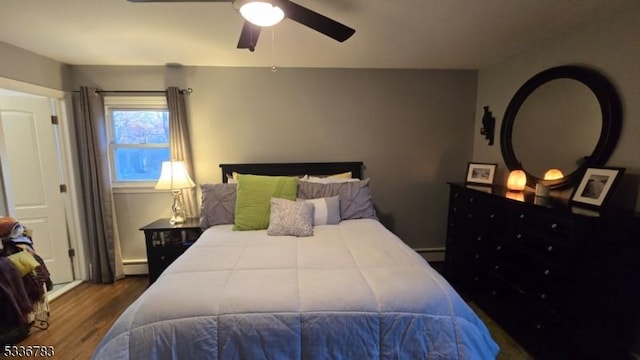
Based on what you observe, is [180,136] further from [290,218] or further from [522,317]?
[522,317]

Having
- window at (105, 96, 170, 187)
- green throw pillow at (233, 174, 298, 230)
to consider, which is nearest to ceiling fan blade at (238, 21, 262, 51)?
green throw pillow at (233, 174, 298, 230)

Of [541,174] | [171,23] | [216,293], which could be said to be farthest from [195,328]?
[541,174]

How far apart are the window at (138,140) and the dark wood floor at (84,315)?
43.8 inches

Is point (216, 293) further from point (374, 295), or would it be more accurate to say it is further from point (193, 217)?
point (193, 217)

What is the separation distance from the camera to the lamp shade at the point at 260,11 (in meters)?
1.30

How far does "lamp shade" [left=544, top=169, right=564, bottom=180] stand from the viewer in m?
2.13

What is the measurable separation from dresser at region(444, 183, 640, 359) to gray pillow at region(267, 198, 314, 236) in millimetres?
1527

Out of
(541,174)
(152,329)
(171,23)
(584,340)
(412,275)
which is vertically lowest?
(584,340)

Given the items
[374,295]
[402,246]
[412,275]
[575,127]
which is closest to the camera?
[374,295]

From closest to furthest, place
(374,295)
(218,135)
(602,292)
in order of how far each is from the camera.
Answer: (374,295), (602,292), (218,135)

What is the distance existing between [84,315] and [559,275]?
3.67m

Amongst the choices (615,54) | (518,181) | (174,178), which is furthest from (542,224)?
(174,178)

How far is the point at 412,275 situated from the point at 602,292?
3.76 ft

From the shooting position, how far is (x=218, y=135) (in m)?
3.06
